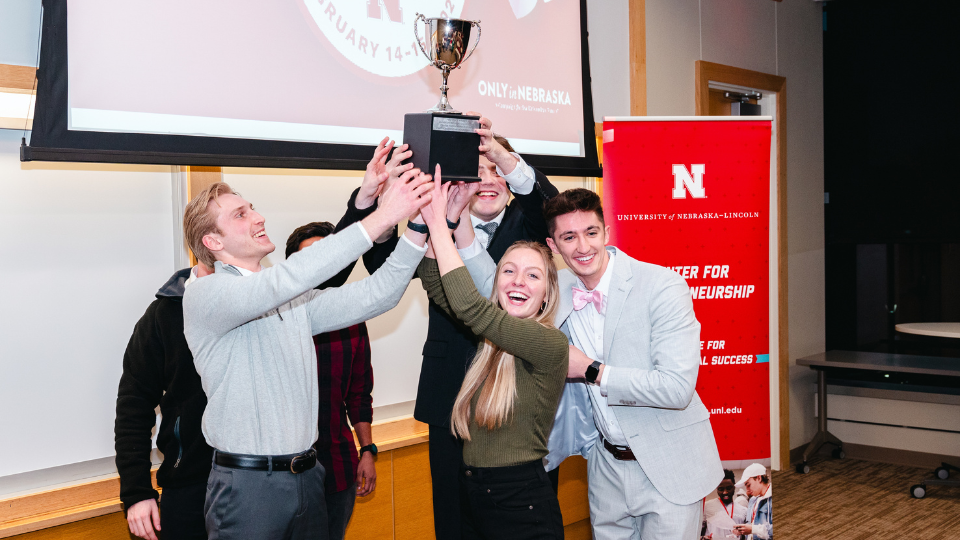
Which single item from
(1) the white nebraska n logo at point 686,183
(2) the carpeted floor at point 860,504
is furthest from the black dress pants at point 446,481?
(2) the carpeted floor at point 860,504

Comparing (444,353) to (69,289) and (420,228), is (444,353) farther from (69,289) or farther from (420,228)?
(69,289)

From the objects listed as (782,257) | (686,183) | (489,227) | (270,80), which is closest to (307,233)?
(270,80)

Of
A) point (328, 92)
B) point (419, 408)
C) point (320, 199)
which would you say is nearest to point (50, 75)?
point (328, 92)

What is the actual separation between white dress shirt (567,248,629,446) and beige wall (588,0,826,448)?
219 cm

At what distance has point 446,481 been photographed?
235cm

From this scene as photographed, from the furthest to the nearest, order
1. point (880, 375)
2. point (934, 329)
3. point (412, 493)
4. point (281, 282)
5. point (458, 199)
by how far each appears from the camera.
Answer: point (880, 375), point (934, 329), point (412, 493), point (458, 199), point (281, 282)

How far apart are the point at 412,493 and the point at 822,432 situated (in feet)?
12.0

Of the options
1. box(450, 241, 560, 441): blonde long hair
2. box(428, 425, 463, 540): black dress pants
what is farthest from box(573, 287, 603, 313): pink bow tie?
box(428, 425, 463, 540): black dress pants

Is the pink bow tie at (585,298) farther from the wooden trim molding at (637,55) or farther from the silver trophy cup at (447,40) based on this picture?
the wooden trim molding at (637,55)

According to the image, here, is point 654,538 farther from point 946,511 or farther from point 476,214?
point 946,511

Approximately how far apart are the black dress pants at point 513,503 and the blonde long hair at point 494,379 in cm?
12

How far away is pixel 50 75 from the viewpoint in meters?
2.18

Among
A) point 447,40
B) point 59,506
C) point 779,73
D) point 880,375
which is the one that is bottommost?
point 880,375

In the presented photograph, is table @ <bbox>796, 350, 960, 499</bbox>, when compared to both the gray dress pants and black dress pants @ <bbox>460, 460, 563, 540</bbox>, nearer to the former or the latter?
black dress pants @ <bbox>460, 460, 563, 540</bbox>
